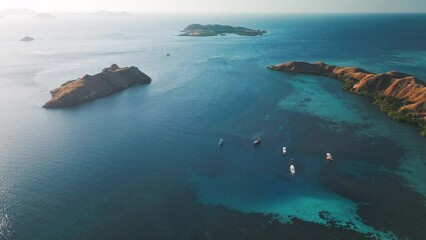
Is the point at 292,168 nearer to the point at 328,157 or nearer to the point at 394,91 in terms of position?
the point at 328,157

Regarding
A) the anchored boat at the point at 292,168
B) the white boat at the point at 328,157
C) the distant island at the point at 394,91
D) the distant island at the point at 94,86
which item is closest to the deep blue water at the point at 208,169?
the anchored boat at the point at 292,168

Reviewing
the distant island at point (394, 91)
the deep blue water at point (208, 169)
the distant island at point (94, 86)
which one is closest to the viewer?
the deep blue water at point (208, 169)

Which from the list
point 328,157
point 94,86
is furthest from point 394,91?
point 94,86

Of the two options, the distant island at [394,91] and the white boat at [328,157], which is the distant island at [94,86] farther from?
the distant island at [394,91]

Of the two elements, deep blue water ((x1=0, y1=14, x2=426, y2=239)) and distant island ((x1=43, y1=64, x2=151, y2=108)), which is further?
distant island ((x1=43, y1=64, x2=151, y2=108))

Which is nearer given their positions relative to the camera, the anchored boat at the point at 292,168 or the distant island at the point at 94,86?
the anchored boat at the point at 292,168

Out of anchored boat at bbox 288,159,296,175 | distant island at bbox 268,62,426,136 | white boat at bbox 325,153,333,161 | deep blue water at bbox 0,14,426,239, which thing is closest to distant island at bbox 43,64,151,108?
deep blue water at bbox 0,14,426,239

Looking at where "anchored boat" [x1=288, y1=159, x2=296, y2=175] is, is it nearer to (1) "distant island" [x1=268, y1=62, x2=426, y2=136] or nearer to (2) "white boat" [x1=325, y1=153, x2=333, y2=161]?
(2) "white boat" [x1=325, y1=153, x2=333, y2=161]

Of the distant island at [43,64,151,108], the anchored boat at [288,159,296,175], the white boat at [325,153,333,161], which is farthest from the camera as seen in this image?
the distant island at [43,64,151,108]
